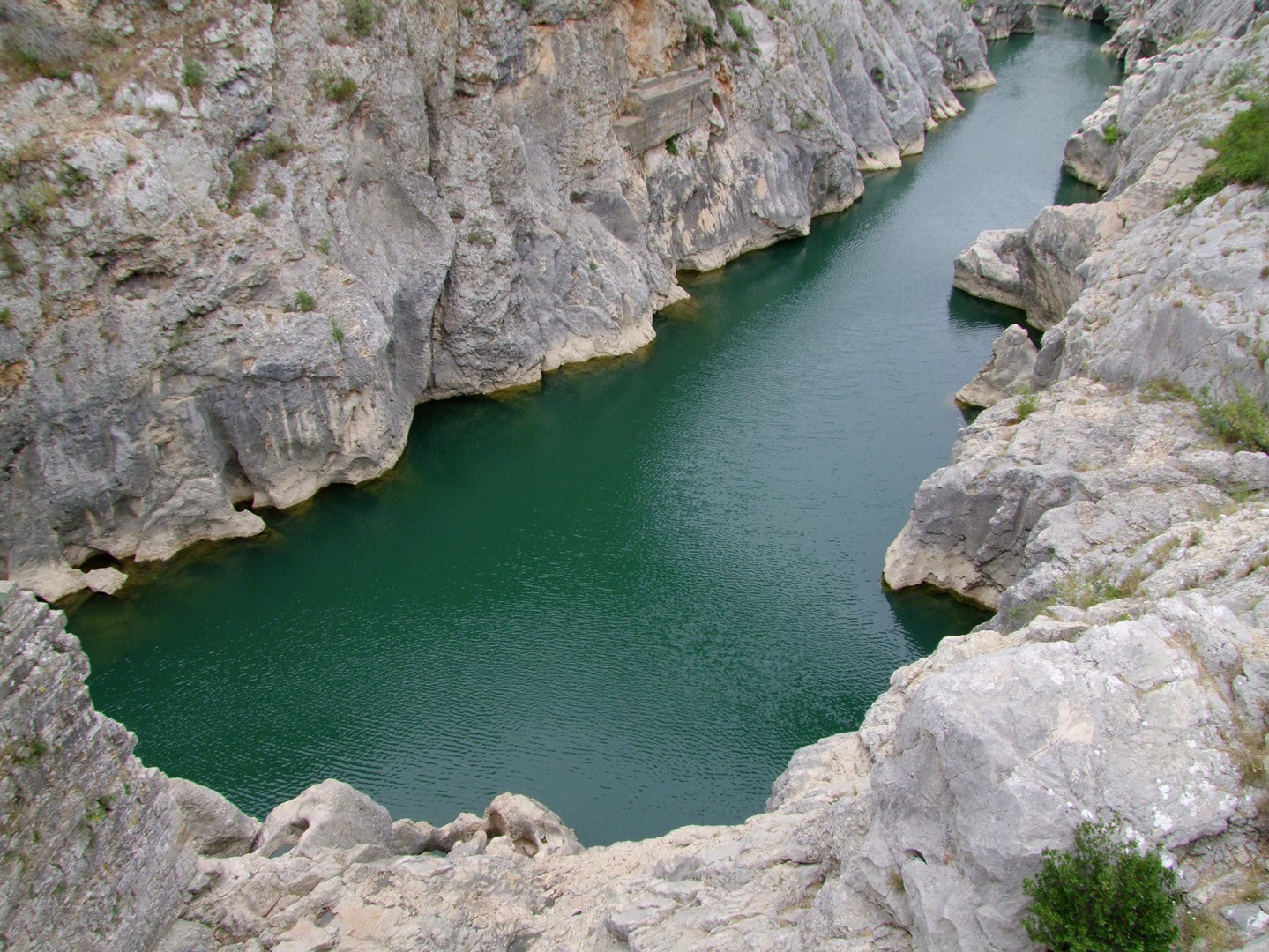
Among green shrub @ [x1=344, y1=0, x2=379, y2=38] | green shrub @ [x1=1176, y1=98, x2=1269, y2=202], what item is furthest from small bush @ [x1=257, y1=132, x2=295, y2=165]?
green shrub @ [x1=1176, y1=98, x2=1269, y2=202]

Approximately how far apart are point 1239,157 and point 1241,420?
33.3 ft

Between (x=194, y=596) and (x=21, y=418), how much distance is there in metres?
5.97

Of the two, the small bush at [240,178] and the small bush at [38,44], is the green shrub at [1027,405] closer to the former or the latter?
the small bush at [240,178]

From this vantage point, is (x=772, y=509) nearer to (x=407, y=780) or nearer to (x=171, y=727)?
(x=407, y=780)

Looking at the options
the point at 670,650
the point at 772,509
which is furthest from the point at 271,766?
the point at 772,509

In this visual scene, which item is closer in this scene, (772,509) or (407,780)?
(407,780)

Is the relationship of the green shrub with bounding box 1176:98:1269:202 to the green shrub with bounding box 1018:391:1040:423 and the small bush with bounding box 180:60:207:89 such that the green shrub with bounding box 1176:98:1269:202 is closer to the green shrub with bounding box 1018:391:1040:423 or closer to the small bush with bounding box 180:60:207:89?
the green shrub with bounding box 1018:391:1040:423

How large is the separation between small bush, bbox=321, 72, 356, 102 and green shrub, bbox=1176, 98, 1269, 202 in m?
23.7

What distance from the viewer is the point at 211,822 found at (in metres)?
14.6

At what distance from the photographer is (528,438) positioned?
33938mm

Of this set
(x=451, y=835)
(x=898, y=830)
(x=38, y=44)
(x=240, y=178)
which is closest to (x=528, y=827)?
(x=451, y=835)

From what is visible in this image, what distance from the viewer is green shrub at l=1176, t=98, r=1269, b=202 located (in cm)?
2528

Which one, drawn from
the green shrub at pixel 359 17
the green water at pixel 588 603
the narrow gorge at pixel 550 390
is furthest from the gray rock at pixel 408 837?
the green shrub at pixel 359 17

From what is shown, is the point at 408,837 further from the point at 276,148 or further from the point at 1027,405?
the point at 276,148
